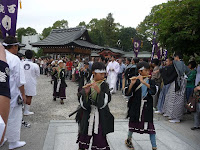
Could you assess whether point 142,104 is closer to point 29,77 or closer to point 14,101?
point 14,101

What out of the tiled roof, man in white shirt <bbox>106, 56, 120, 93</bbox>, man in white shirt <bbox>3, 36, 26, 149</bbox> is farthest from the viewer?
the tiled roof

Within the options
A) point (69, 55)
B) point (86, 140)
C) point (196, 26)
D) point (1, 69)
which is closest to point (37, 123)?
point (86, 140)

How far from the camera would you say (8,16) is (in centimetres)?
479

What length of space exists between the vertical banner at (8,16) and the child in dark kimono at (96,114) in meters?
3.45

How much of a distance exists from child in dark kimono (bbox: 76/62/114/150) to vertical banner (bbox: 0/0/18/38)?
345cm

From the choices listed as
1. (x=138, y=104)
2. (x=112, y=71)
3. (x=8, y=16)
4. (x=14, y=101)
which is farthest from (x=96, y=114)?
(x=112, y=71)

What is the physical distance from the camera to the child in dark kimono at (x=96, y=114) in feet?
8.15

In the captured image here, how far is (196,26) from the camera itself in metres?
4.50

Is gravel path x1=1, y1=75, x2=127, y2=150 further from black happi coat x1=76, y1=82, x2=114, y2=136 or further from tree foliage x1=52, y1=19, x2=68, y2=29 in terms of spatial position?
tree foliage x1=52, y1=19, x2=68, y2=29

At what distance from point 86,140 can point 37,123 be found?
7.97ft

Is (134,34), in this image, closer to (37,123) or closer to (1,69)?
(37,123)

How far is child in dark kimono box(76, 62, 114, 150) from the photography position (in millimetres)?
2484

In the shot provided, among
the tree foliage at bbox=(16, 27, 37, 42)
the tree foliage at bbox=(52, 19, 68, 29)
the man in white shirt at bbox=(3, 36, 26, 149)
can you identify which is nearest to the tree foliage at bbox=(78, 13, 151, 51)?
the tree foliage at bbox=(52, 19, 68, 29)

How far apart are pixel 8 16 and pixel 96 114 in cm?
396
